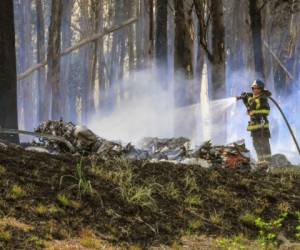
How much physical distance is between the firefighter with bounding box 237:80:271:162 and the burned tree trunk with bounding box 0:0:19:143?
421 centimetres

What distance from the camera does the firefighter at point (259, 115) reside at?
11.1 metres

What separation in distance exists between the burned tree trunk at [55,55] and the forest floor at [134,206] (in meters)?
15.3

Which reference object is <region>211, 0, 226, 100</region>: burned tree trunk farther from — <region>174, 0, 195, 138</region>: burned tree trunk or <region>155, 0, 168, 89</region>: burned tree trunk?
<region>155, 0, 168, 89</region>: burned tree trunk

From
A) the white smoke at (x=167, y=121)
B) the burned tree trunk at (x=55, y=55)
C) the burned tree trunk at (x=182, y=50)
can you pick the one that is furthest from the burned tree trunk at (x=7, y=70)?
the burned tree trunk at (x=55, y=55)

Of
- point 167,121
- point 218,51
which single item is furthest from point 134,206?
point 167,121

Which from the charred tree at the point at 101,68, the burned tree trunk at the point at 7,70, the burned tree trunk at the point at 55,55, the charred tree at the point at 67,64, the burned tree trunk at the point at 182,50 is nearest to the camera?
the burned tree trunk at the point at 7,70

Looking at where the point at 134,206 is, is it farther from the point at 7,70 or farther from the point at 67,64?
the point at 67,64

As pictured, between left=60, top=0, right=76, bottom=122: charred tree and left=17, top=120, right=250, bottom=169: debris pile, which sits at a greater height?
left=60, top=0, right=76, bottom=122: charred tree

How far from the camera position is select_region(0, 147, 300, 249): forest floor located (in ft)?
15.2

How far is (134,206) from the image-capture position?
5449 millimetres

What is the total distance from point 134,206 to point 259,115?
6.38m

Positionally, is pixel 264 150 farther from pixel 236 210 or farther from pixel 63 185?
pixel 63 185

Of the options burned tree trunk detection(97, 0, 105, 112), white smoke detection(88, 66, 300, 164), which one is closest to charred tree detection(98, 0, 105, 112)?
burned tree trunk detection(97, 0, 105, 112)

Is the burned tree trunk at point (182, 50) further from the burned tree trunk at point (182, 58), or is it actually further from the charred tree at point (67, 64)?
the charred tree at point (67, 64)
